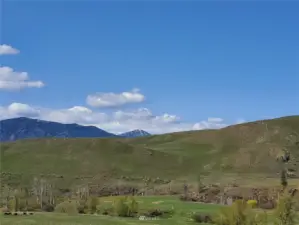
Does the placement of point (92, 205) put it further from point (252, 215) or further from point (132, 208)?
point (252, 215)

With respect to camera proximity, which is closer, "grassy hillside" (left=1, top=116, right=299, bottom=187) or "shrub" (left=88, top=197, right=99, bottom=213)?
"shrub" (left=88, top=197, right=99, bottom=213)

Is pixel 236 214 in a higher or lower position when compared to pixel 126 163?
lower

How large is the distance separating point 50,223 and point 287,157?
143139 millimetres

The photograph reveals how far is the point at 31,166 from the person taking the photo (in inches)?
6939

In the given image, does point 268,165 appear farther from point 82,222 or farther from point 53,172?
point 82,222

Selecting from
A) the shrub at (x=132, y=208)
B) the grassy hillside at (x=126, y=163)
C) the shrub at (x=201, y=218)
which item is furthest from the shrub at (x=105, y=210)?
the grassy hillside at (x=126, y=163)

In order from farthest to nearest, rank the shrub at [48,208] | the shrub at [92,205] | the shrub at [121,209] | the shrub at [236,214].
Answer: the shrub at [48,208] → the shrub at [92,205] → the shrub at [121,209] → the shrub at [236,214]

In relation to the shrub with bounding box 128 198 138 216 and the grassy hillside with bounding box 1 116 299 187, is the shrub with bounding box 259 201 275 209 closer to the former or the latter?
the shrub with bounding box 128 198 138 216

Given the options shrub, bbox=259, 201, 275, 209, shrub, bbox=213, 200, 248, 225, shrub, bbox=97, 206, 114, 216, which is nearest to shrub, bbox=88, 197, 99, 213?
shrub, bbox=97, 206, 114, 216

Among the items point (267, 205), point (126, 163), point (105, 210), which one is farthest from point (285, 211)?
point (126, 163)

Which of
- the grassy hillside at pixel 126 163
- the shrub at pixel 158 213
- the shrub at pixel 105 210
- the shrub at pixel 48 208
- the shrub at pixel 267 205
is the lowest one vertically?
the shrub at pixel 267 205

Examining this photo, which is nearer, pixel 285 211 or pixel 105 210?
pixel 285 211

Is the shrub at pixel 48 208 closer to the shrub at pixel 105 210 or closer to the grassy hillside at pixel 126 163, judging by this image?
the shrub at pixel 105 210

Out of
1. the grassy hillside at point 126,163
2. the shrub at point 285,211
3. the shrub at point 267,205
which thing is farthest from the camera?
the grassy hillside at point 126,163
